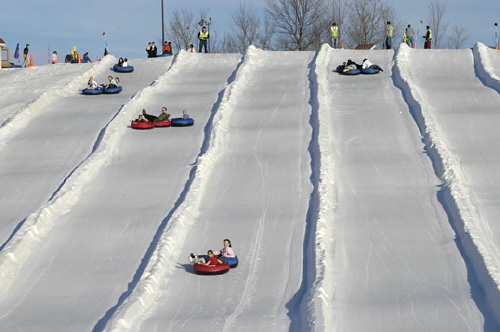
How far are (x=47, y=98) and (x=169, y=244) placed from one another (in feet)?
42.1

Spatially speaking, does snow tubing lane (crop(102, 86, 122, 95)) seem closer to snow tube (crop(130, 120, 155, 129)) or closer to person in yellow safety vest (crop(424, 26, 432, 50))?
snow tube (crop(130, 120, 155, 129))

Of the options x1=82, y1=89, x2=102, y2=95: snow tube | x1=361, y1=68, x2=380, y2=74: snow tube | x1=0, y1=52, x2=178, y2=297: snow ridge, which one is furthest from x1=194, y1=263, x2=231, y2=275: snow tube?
x1=361, y1=68, x2=380, y2=74: snow tube

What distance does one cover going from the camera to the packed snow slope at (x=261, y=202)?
13164mm

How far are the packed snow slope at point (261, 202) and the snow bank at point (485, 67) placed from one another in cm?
12

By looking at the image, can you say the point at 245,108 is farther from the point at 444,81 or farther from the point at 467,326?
the point at 467,326

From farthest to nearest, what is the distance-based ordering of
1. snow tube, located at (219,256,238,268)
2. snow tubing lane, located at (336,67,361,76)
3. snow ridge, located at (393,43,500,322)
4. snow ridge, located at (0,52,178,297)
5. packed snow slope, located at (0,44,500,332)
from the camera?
snow tubing lane, located at (336,67,361,76) → snow ridge, located at (0,52,178,297) → snow tube, located at (219,256,238,268) → snow ridge, located at (393,43,500,322) → packed snow slope, located at (0,44,500,332)

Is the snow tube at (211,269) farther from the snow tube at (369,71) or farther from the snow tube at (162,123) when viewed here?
the snow tube at (369,71)

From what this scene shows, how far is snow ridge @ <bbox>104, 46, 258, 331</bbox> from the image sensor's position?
12750mm

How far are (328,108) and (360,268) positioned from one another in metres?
10.9

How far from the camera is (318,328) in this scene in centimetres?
1202

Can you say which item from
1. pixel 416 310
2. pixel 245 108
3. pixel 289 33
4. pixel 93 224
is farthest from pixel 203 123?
pixel 289 33

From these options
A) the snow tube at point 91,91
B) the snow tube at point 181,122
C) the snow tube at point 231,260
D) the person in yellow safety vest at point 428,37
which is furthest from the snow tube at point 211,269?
the person in yellow safety vest at point 428,37

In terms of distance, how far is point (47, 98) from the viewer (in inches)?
1063

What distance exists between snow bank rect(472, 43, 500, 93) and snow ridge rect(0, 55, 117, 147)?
13.1 metres
